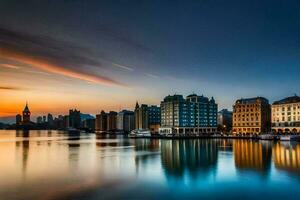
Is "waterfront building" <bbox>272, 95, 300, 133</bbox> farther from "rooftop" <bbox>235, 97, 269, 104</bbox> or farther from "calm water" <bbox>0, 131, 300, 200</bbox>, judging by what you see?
"calm water" <bbox>0, 131, 300, 200</bbox>

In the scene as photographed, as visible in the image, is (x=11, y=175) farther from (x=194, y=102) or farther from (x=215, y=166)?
(x=194, y=102)

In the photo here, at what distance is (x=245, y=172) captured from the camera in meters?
36.1

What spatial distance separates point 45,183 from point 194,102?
14620cm

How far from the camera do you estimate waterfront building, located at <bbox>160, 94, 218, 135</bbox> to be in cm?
16550

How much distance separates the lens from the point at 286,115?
12688 cm

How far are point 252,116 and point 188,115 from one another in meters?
36.5

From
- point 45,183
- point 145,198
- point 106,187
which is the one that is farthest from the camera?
point 45,183

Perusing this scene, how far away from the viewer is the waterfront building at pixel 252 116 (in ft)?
458

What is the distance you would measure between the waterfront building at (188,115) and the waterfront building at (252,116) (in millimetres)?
25252

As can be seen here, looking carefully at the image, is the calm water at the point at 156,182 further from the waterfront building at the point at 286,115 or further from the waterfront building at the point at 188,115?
the waterfront building at the point at 188,115

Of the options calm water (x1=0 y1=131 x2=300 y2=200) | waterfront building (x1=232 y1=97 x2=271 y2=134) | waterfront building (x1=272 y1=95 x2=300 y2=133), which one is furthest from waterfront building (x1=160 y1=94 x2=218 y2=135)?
calm water (x1=0 y1=131 x2=300 y2=200)

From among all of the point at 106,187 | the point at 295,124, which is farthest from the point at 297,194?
the point at 295,124

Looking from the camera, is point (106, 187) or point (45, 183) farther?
point (45, 183)

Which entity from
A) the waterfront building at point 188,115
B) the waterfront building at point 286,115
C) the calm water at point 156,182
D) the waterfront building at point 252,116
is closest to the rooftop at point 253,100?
the waterfront building at point 252,116
